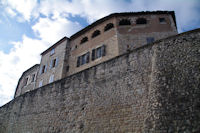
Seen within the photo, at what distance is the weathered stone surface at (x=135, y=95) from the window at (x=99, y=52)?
19.7 ft

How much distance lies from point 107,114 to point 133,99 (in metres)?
1.14

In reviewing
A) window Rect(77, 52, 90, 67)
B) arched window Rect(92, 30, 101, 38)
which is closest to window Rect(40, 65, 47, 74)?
window Rect(77, 52, 90, 67)

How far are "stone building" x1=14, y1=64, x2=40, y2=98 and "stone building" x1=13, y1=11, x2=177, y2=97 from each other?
3.86 m

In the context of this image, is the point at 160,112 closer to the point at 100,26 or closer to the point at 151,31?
the point at 151,31

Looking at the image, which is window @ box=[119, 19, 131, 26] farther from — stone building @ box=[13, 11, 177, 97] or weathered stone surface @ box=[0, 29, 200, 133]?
weathered stone surface @ box=[0, 29, 200, 133]

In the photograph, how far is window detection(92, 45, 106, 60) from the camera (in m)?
13.4

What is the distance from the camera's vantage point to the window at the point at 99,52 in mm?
13382

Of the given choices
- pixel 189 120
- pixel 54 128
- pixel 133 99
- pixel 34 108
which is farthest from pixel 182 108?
pixel 34 108

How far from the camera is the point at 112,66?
259 inches

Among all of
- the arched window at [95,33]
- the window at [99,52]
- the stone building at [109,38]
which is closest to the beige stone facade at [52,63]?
the stone building at [109,38]

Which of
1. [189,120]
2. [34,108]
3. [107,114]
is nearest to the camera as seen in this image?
[189,120]

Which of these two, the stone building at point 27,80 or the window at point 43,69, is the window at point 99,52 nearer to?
the window at point 43,69

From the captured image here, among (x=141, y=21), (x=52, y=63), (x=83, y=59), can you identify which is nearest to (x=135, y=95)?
(x=83, y=59)

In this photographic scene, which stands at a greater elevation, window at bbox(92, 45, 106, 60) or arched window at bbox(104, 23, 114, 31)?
arched window at bbox(104, 23, 114, 31)
